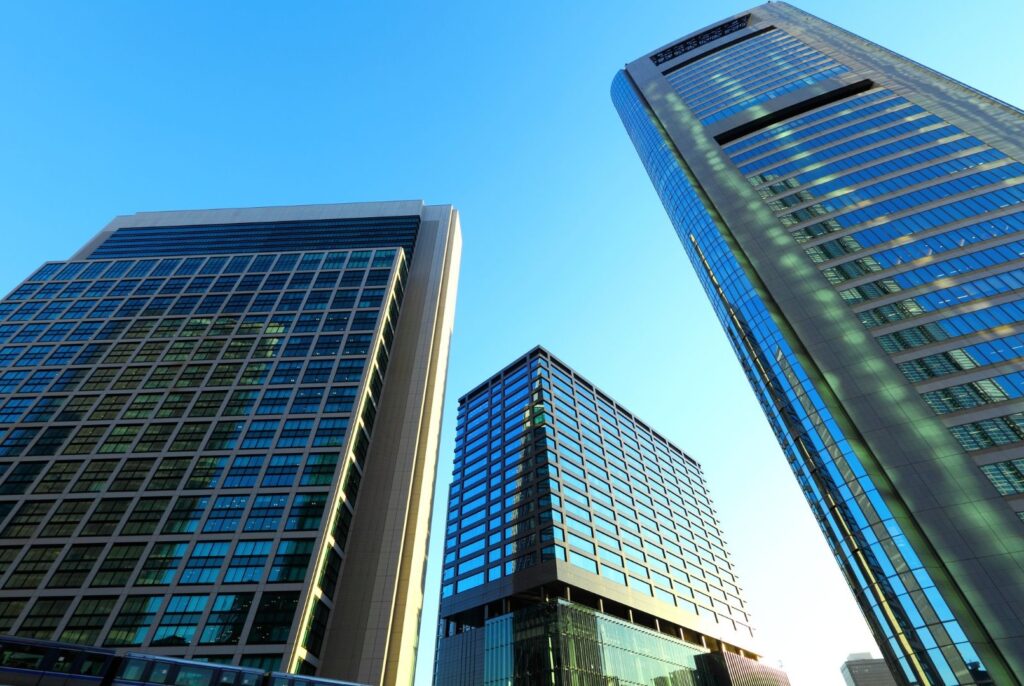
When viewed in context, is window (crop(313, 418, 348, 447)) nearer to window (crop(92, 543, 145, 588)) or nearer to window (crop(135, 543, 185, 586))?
window (crop(135, 543, 185, 586))

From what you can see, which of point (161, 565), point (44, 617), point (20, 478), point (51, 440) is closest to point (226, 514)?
point (161, 565)

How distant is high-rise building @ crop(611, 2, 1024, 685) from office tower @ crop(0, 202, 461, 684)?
43.8 meters

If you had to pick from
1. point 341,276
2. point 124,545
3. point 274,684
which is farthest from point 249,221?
point 274,684

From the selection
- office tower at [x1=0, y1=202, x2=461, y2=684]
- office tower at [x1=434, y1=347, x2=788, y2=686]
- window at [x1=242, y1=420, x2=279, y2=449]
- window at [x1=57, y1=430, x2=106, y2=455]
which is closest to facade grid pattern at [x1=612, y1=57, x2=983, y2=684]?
office tower at [x1=434, y1=347, x2=788, y2=686]

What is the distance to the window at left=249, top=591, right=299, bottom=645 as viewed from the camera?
44.7m

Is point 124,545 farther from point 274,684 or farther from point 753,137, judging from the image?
point 753,137

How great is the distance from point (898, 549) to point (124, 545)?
67797 millimetres

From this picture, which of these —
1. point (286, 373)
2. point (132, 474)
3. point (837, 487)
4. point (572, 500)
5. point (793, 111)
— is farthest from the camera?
point (572, 500)

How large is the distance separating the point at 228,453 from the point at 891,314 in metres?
70.4

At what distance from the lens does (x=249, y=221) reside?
109 m

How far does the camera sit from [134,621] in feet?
148

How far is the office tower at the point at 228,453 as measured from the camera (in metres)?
47.0

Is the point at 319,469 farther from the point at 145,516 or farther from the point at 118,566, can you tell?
the point at 118,566

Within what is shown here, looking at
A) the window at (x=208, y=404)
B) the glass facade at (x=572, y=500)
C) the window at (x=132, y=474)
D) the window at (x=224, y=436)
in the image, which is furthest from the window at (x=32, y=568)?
the glass facade at (x=572, y=500)
